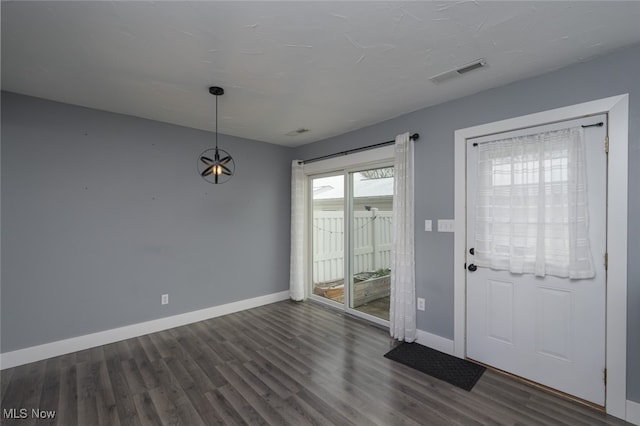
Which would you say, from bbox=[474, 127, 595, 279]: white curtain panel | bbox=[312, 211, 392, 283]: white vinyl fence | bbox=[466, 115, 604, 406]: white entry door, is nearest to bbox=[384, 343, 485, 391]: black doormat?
bbox=[466, 115, 604, 406]: white entry door

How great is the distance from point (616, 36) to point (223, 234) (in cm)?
442

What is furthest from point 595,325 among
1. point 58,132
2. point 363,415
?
point 58,132

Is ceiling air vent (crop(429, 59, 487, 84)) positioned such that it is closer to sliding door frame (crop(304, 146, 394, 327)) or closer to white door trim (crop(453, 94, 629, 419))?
white door trim (crop(453, 94, 629, 419))

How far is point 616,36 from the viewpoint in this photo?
189cm

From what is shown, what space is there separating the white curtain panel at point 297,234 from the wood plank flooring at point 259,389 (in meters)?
1.43

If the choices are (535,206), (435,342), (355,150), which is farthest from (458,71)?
(435,342)

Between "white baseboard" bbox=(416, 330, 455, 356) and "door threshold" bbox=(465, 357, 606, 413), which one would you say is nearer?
"door threshold" bbox=(465, 357, 606, 413)

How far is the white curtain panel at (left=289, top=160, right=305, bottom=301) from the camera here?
4.70 metres

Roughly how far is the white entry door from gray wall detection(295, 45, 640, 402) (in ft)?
0.51

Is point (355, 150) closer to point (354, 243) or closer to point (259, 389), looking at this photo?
point (354, 243)

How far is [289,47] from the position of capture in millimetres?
2029

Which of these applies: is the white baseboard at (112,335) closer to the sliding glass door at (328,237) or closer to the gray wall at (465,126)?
the sliding glass door at (328,237)

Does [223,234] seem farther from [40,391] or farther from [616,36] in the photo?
[616,36]

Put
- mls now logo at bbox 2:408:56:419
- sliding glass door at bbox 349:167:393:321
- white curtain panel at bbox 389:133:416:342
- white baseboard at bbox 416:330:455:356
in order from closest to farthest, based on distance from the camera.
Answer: mls now logo at bbox 2:408:56:419 → white baseboard at bbox 416:330:455:356 → white curtain panel at bbox 389:133:416:342 → sliding glass door at bbox 349:167:393:321
